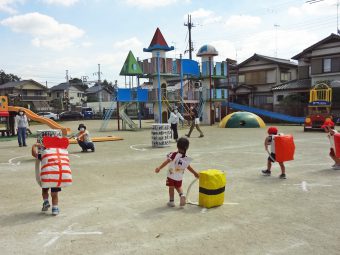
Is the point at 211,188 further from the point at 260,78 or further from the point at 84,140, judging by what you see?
the point at 260,78

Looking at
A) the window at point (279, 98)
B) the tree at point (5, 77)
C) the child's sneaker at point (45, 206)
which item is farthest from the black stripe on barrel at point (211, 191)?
the tree at point (5, 77)

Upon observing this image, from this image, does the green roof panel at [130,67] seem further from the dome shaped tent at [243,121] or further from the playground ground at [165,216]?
the playground ground at [165,216]

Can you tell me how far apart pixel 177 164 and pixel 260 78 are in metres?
40.4

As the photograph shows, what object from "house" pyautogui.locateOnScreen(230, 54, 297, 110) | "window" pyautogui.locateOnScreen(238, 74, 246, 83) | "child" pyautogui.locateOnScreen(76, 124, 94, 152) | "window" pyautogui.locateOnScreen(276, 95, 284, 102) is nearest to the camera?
"child" pyautogui.locateOnScreen(76, 124, 94, 152)

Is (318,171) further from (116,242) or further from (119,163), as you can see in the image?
(116,242)

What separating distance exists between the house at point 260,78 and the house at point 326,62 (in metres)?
5.68

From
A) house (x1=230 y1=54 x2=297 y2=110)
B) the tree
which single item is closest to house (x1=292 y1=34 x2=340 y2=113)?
house (x1=230 y1=54 x2=297 y2=110)

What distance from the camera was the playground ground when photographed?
4480 mm

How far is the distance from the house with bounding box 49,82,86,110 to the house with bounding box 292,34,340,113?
51237 mm

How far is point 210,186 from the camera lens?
6.08 meters

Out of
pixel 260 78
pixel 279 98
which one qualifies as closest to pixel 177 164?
pixel 279 98

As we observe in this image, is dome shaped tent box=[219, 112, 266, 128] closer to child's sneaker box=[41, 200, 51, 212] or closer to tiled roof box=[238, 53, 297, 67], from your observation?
tiled roof box=[238, 53, 297, 67]

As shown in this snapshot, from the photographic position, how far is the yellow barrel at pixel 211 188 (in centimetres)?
609

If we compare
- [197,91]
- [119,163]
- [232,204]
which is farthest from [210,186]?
[197,91]
